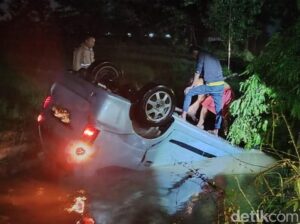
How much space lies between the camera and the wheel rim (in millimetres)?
6750

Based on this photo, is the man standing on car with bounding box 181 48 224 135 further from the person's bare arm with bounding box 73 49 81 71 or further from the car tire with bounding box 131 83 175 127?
the person's bare arm with bounding box 73 49 81 71

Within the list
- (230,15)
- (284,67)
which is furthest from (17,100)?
(230,15)

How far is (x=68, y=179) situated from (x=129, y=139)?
100 centimetres

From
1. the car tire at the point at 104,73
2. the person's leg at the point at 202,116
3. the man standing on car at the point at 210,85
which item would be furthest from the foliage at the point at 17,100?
the person's leg at the point at 202,116

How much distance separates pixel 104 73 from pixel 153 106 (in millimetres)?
1303

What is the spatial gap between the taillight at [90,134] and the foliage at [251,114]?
2.86m

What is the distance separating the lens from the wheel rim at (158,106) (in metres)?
6.75

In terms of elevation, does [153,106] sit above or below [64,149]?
above

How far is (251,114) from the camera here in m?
8.27

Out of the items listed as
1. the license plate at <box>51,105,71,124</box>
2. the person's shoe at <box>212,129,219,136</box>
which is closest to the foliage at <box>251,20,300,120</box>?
the person's shoe at <box>212,129,219,136</box>

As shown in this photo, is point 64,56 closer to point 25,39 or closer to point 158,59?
point 25,39

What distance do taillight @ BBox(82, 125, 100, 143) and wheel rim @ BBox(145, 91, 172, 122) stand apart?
784 millimetres

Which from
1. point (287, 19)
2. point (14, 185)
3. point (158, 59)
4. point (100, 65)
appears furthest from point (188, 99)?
point (287, 19)

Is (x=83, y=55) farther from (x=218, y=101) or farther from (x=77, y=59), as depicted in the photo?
(x=218, y=101)
